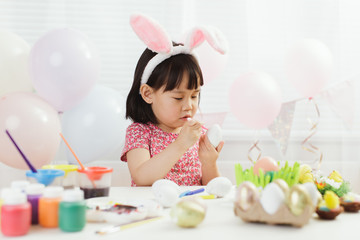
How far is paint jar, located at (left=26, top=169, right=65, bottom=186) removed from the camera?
1.04 metres

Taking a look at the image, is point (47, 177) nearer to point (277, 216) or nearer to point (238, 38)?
point (277, 216)

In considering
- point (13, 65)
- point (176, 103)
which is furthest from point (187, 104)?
point (13, 65)

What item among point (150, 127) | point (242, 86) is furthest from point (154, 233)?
point (242, 86)

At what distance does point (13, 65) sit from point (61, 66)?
0.23 meters

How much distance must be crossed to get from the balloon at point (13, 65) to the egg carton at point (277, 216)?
103 centimetres

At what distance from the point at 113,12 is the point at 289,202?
5.28ft

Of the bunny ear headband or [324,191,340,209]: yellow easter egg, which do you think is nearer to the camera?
[324,191,340,209]: yellow easter egg

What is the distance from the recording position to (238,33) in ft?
7.40

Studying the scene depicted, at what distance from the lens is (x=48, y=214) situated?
0.87 meters

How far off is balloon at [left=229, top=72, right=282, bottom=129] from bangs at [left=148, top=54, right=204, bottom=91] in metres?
0.32

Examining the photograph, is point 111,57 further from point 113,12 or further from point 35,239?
point 35,239

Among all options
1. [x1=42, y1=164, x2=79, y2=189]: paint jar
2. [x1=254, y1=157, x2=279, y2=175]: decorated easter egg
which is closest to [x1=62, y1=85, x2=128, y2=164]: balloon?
[x1=42, y1=164, x2=79, y2=189]: paint jar

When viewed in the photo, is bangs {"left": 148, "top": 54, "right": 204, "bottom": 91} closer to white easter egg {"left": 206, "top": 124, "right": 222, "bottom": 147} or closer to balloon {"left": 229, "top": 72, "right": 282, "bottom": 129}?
white easter egg {"left": 206, "top": 124, "right": 222, "bottom": 147}

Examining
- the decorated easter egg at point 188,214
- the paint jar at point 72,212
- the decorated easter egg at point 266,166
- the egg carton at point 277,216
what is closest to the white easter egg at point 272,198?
the egg carton at point 277,216
